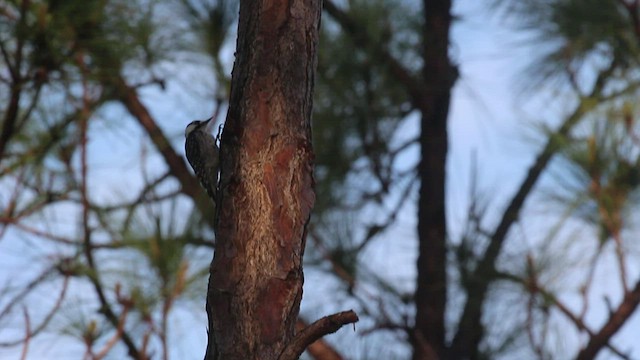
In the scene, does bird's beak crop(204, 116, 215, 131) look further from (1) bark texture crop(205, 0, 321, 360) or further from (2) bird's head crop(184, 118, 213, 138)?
(1) bark texture crop(205, 0, 321, 360)

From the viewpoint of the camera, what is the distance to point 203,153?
3102 millimetres

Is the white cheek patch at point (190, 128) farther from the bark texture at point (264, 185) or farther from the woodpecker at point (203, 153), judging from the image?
the bark texture at point (264, 185)

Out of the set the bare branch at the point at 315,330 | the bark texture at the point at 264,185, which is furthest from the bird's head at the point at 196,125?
the bare branch at the point at 315,330

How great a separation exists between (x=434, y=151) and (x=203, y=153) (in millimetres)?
874

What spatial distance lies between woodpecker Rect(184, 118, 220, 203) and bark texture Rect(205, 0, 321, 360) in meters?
1.17

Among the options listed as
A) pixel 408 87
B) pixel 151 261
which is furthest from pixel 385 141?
pixel 151 261

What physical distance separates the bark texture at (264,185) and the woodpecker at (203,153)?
117cm

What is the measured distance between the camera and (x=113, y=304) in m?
2.90

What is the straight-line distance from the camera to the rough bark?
138 inches

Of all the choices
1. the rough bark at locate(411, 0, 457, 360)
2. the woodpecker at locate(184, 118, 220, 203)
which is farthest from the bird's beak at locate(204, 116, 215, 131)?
the rough bark at locate(411, 0, 457, 360)

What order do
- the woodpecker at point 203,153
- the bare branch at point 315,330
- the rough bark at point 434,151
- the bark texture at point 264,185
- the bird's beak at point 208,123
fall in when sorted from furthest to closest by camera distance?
the rough bark at point 434,151
the bird's beak at point 208,123
the woodpecker at point 203,153
the bark texture at point 264,185
the bare branch at point 315,330

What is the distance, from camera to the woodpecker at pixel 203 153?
3025 millimetres

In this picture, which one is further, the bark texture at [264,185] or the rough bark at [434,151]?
the rough bark at [434,151]

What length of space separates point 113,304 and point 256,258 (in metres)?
1.31
